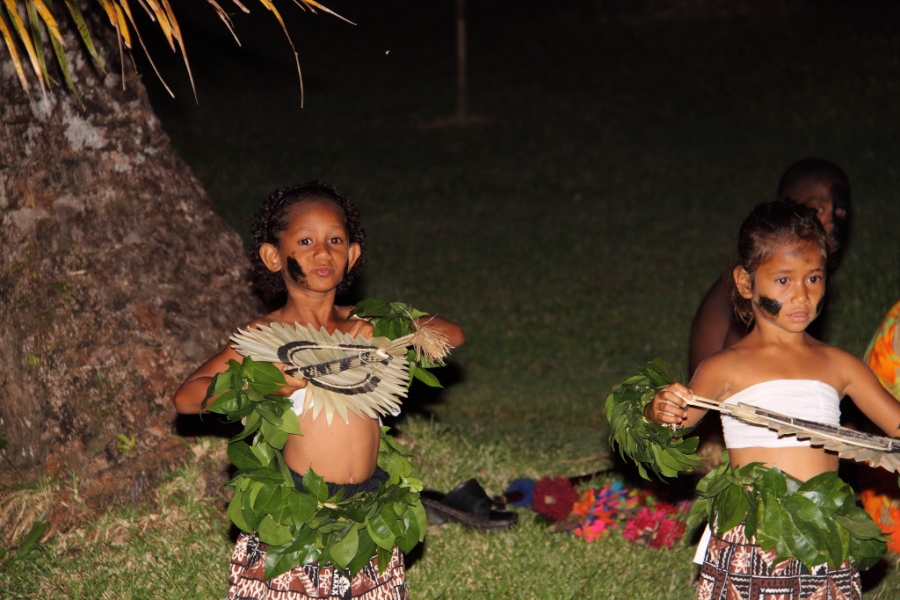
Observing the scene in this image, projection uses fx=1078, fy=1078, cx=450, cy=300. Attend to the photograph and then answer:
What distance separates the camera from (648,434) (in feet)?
11.2

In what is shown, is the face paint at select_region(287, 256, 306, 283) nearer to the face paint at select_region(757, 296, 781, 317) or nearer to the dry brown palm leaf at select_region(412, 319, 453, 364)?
the dry brown palm leaf at select_region(412, 319, 453, 364)

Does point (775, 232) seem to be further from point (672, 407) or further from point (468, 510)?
point (468, 510)

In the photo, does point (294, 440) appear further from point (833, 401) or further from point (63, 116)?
point (63, 116)

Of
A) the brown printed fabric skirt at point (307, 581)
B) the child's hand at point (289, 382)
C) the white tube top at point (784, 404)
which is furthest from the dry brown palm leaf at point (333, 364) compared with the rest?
the white tube top at point (784, 404)

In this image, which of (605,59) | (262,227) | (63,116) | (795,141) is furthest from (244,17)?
(262,227)

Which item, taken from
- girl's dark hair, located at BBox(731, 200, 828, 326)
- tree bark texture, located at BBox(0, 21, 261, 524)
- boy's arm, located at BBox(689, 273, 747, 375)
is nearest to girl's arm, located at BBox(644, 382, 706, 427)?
girl's dark hair, located at BBox(731, 200, 828, 326)

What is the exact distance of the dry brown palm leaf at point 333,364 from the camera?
3.36m

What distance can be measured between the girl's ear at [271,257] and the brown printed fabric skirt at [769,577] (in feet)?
5.57

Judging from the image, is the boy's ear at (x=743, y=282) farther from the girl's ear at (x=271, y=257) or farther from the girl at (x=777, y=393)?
the girl's ear at (x=271, y=257)

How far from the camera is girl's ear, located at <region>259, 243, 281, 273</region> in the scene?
3.64m

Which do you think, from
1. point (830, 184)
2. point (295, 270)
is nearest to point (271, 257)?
point (295, 270)

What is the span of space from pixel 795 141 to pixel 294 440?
12379 mm

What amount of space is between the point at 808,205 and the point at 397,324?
238 centimetres

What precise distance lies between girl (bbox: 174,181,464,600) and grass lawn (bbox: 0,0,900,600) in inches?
41.5
